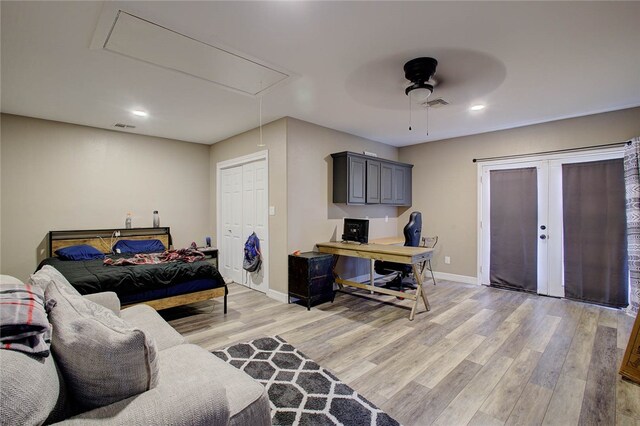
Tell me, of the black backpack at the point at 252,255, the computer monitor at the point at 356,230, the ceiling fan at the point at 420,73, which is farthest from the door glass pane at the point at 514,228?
the black backpack at the point at 252,255

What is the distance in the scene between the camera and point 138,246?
473 cm

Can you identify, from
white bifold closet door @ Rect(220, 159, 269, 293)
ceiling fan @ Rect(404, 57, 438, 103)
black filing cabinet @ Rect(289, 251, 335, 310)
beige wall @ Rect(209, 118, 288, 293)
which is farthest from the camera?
white bifold closet door @ Rect(220, 159, 269, 293)

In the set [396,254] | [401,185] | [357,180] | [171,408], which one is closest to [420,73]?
[396,254]

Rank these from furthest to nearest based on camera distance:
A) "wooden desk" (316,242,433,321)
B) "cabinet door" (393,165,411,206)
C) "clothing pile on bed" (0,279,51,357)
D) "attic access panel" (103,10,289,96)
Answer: "cabinet door" (393,165,411,206), "wooden desk" (316,242,433,321), "attic access panel" (103,10,289,96), "clothing pile on bed" (0,279,51,357)

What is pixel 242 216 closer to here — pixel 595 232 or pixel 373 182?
pixel 373 182

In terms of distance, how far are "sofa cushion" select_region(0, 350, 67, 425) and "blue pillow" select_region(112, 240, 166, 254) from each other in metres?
4.13

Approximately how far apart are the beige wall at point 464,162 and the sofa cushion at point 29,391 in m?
5.47

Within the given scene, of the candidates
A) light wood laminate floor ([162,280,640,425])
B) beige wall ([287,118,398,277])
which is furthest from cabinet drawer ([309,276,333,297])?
beige wall ([287,118,398,277])

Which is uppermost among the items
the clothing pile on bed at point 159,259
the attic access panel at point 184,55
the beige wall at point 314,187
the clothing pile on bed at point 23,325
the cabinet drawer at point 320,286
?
the attic access panel at point 184,55

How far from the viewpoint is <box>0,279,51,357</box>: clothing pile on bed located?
0.94 m

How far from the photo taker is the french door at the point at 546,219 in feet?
13.0

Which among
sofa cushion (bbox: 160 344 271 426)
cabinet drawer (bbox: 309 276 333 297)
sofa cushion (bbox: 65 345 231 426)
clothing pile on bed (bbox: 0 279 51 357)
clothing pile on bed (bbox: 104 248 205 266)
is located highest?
clothing pile on bed (bbox: 0 279 51 357)

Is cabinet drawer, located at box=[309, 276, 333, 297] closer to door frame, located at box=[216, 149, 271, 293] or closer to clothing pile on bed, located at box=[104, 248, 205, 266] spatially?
door frame, located at box=[216, 149, 271, 293]

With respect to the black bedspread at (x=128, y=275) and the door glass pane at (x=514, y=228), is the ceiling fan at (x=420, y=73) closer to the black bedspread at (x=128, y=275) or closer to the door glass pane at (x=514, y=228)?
the door glass pane at (x=514, y=228)
